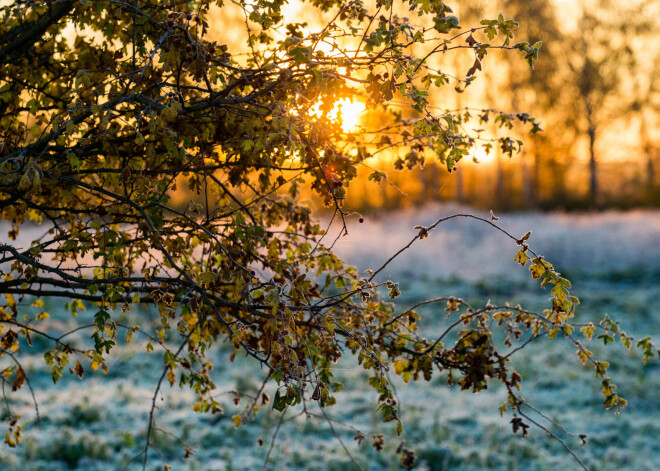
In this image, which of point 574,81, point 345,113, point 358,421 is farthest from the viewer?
point 574,81

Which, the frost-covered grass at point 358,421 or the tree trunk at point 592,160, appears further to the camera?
the tree trunk at point 592,160

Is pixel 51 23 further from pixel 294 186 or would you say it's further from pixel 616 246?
pixel 616 246

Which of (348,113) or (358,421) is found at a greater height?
(348,113)

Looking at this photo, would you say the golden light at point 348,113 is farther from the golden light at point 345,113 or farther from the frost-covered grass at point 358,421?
the frost-covered grass at point 358,421

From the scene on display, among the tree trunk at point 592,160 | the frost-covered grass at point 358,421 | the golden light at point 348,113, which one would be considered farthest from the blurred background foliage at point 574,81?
the golden light at point 348,113

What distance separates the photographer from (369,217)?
30.0 m

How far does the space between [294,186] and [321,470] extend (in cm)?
391

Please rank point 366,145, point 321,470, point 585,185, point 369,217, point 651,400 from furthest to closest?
point 585,185 → point 369,217 → point 651,400 → point 321,470 → point 366,145

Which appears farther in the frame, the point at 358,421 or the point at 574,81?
the point at 574,81

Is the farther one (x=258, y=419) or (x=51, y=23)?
(x=258, y=419)

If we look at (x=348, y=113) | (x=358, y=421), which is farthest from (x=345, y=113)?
(x=358, y=421)

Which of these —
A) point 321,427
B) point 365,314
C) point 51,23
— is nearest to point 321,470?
point 321,427

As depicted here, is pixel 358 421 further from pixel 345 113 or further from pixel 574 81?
pixel 574 81

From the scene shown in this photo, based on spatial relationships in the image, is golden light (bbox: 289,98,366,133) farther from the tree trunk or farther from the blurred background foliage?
the tree trunk
